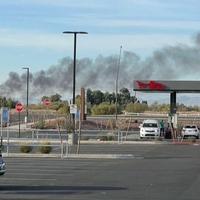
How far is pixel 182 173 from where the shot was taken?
988 inches

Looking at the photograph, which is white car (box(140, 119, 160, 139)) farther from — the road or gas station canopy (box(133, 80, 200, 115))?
the road

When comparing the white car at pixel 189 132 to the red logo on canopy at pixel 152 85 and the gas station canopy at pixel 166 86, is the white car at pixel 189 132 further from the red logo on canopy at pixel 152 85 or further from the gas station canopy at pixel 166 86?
the red logo on canopy at pixel 152 85

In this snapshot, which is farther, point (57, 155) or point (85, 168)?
point (57, 155)

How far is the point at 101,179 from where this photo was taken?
73.7 ft

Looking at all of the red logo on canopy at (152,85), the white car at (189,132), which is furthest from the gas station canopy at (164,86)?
the white car at (189,132)

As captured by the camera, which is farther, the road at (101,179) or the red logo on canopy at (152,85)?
the red logo on canopy at (152,85)

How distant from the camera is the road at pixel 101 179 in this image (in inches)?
704

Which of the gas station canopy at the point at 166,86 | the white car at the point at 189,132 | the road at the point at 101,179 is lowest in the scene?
the road at the point at 101,179

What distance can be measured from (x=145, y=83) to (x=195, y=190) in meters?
43.7

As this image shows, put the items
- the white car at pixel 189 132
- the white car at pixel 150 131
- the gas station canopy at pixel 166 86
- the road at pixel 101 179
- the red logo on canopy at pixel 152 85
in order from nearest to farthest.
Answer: the road at pixel 101 179, the white car at pixel 150 131, the white car at pixel 189 132, the red logo on canopy at pixel 152 85, the gas station canopy at pixel 166 86

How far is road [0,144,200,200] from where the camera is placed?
1788cm

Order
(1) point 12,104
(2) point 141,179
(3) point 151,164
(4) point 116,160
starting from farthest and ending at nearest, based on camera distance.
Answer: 1. (1) point 12,104
2. (4) point 116,160
3. (3) point 151,164
4. (2) point 141,179

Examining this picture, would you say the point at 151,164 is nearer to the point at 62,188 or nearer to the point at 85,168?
the point at 85,168

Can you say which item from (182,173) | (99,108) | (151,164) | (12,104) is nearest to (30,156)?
(151,164)
